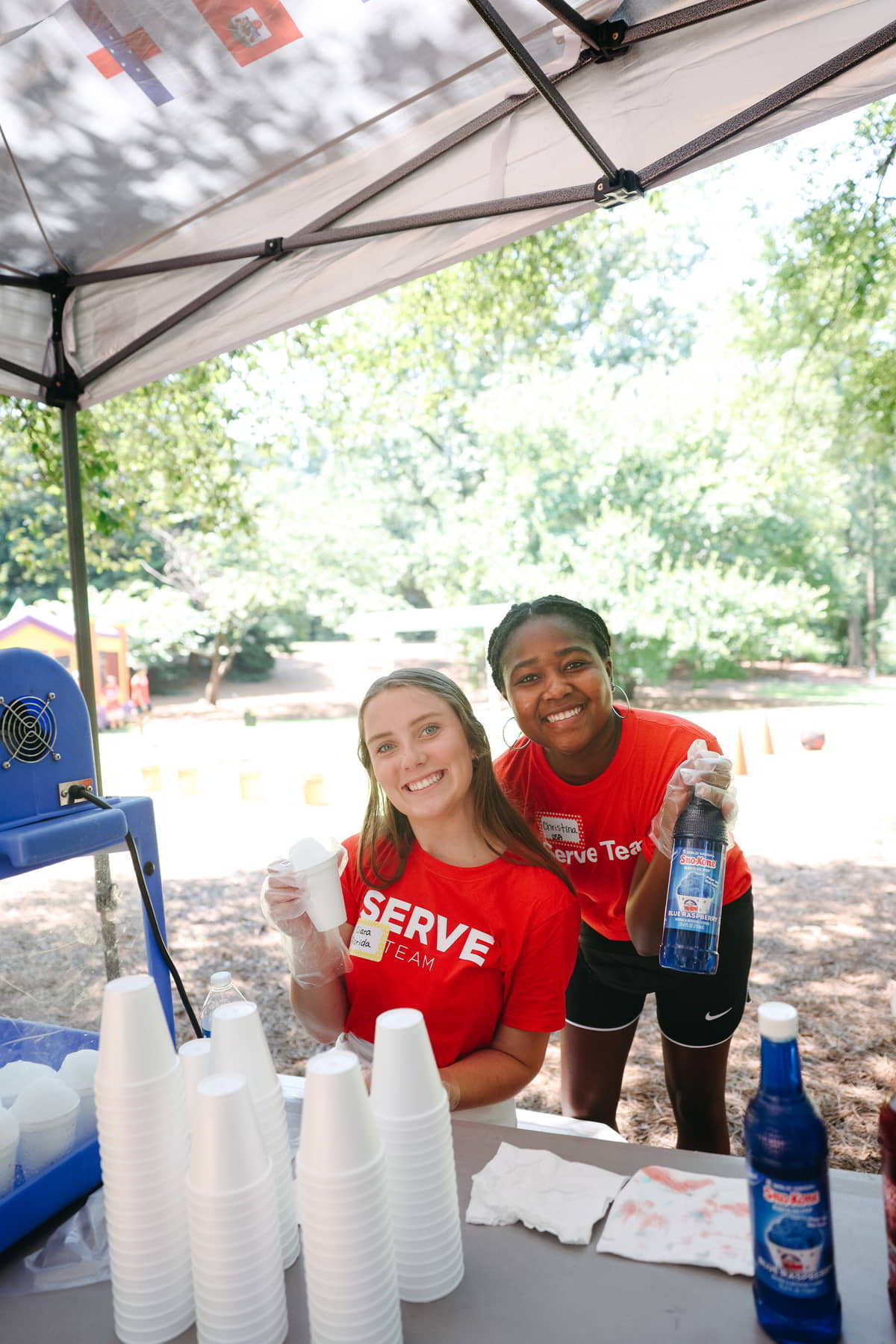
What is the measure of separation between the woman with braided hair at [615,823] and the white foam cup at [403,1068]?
34.9 inches

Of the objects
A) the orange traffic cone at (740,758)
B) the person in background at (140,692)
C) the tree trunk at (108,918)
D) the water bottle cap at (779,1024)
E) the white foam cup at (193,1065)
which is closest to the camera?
the water bottle cap at (779,1024)

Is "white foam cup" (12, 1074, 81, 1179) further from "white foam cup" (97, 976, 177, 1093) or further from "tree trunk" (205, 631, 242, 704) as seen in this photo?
"tree trunk" (205, 631, 242, 704)

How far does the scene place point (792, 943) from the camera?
18.0ft

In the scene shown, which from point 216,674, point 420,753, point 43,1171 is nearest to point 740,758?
point 420,753

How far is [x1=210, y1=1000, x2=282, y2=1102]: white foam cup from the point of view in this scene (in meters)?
1.09

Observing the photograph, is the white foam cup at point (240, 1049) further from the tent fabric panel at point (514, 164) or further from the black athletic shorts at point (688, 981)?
the tent fabric panel at point (514, 164)

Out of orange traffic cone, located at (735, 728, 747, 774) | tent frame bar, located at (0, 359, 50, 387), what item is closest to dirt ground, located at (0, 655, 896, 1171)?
orange traffic cone, located at (735, 728, 747, 774)

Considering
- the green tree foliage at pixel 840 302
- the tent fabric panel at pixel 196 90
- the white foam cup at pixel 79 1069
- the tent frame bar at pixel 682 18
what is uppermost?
the green tree foliage at pixel 840 302

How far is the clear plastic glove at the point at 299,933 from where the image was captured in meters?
1.63

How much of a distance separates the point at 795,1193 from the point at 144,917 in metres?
1.15

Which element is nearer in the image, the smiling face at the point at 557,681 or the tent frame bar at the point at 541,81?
the tent frame bar at the point at 541,81

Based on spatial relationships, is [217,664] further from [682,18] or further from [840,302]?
[682,18]

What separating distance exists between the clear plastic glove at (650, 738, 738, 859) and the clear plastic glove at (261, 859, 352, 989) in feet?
2.24

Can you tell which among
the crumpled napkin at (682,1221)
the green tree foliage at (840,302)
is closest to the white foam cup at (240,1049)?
the crumpled napkin at (682,1221)
